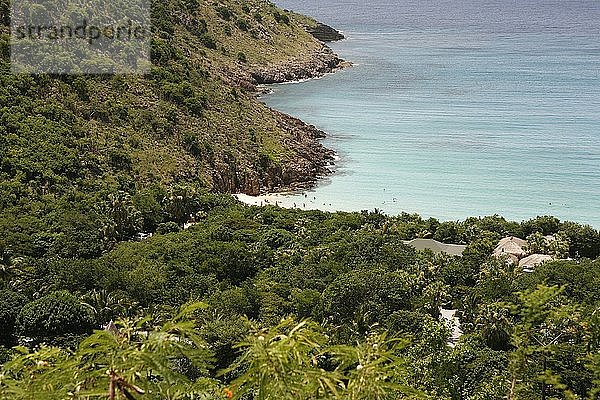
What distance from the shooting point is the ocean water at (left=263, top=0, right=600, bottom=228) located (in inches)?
1703

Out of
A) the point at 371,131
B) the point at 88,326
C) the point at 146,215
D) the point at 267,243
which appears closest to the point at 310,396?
the point at 88,326

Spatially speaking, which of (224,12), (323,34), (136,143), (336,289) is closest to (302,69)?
(224,12)

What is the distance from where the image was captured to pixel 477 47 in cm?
10412

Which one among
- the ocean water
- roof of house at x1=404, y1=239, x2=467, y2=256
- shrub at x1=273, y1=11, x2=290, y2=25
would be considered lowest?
roof of house at x1=404, y1=239, x2=467, y2=256

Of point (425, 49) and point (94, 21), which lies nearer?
point (94, 21)

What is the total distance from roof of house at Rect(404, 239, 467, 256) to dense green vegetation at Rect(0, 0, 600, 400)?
2.92 ft

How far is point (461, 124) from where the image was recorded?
59406 mm

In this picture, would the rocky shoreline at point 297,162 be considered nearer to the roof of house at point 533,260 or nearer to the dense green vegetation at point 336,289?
the dense green vegetation at point 336,289

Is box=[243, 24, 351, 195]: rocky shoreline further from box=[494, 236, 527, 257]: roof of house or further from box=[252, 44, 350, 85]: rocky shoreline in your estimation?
box=[494, 236, 527, 257]: roof of house

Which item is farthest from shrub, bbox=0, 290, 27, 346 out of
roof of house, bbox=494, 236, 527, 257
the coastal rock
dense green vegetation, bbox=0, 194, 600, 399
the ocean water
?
the coastal rock

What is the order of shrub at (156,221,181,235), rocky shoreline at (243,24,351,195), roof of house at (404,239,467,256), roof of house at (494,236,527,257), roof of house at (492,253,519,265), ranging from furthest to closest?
rocky shoreline at (243,24,351,195) < shrub at (156,221,181,235) < roof of house at (404,239,467,256) < roof of house at (494,236,527,257) < roof of house at (492,253,519,265)

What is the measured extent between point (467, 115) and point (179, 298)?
44.1 meters

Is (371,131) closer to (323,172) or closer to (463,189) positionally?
(323,172)

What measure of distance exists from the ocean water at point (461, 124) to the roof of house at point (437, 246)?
27.6 feet
